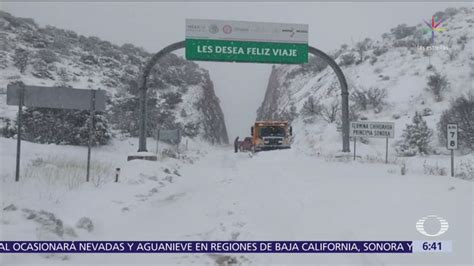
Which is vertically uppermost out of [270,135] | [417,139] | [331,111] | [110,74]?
[110,74]

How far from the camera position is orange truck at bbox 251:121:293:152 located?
100 ft

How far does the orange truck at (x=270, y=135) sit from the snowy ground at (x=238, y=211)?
18124 mm

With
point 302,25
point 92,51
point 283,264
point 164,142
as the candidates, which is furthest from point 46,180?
point 92,51

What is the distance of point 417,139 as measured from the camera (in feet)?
87.8

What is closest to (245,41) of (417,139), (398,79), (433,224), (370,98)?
(433,224)

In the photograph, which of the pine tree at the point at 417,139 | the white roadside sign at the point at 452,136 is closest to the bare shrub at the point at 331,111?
the pine tree at the point at 417,139

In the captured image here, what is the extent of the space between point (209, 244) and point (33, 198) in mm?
3791

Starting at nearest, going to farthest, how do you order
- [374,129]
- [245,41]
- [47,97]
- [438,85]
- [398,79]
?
[47,97] < [374,129] < [245,41] < [438,85] < [398,79]

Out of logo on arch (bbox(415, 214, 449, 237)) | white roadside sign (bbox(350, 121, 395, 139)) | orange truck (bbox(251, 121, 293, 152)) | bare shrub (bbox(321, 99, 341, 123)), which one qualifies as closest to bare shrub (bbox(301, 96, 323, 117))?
bare shrub (bbox(321, 99, 341, 123))

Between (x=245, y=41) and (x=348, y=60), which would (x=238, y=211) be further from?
(x=348, y=60)

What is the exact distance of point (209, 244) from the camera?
6105 millimetres

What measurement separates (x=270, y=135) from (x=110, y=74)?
26.8 m

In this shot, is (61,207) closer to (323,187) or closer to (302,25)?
(323,187)

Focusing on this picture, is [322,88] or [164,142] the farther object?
[322,88]
